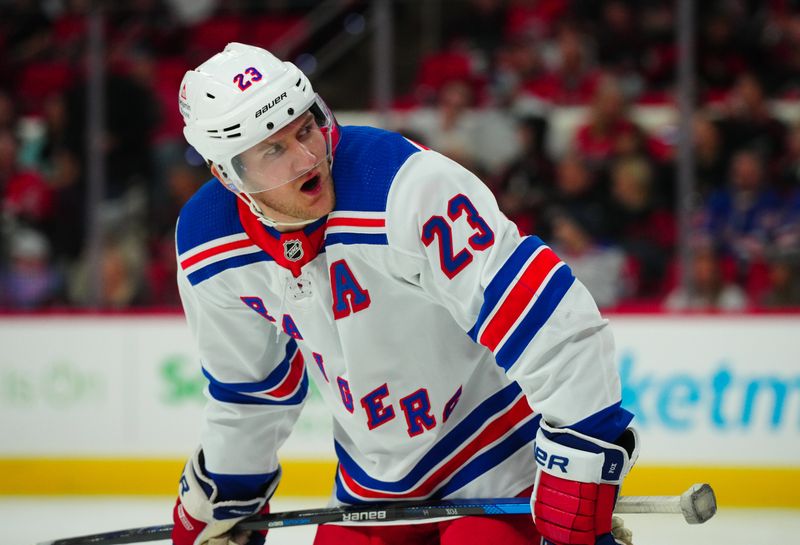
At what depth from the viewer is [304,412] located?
4.63 metres

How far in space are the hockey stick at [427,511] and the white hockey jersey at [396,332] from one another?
65mm

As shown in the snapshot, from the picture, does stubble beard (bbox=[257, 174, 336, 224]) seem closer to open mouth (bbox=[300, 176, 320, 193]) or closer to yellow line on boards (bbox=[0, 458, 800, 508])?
open mouth (bbox=[300, 176, 320, 193])

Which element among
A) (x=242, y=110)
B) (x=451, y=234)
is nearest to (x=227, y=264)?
(x=242, y=110)

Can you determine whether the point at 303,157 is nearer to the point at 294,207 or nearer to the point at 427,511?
the point at 294,207

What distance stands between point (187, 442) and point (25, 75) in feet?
6.95

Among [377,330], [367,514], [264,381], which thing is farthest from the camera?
[264,381]

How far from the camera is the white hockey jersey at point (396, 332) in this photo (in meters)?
1.83

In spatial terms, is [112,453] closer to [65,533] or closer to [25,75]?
[65,533]

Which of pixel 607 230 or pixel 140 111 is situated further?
pixel 140 111

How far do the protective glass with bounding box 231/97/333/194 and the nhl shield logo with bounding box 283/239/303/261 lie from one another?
0.38 feet

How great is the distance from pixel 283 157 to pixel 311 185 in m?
0.07

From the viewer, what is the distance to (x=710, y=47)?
4.95 meters

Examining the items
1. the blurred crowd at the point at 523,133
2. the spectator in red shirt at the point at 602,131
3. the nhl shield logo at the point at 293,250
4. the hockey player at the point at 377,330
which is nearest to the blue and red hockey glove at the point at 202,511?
the hockey player at the point at 377,330

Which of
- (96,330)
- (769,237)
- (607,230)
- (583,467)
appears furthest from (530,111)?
(583,467)
